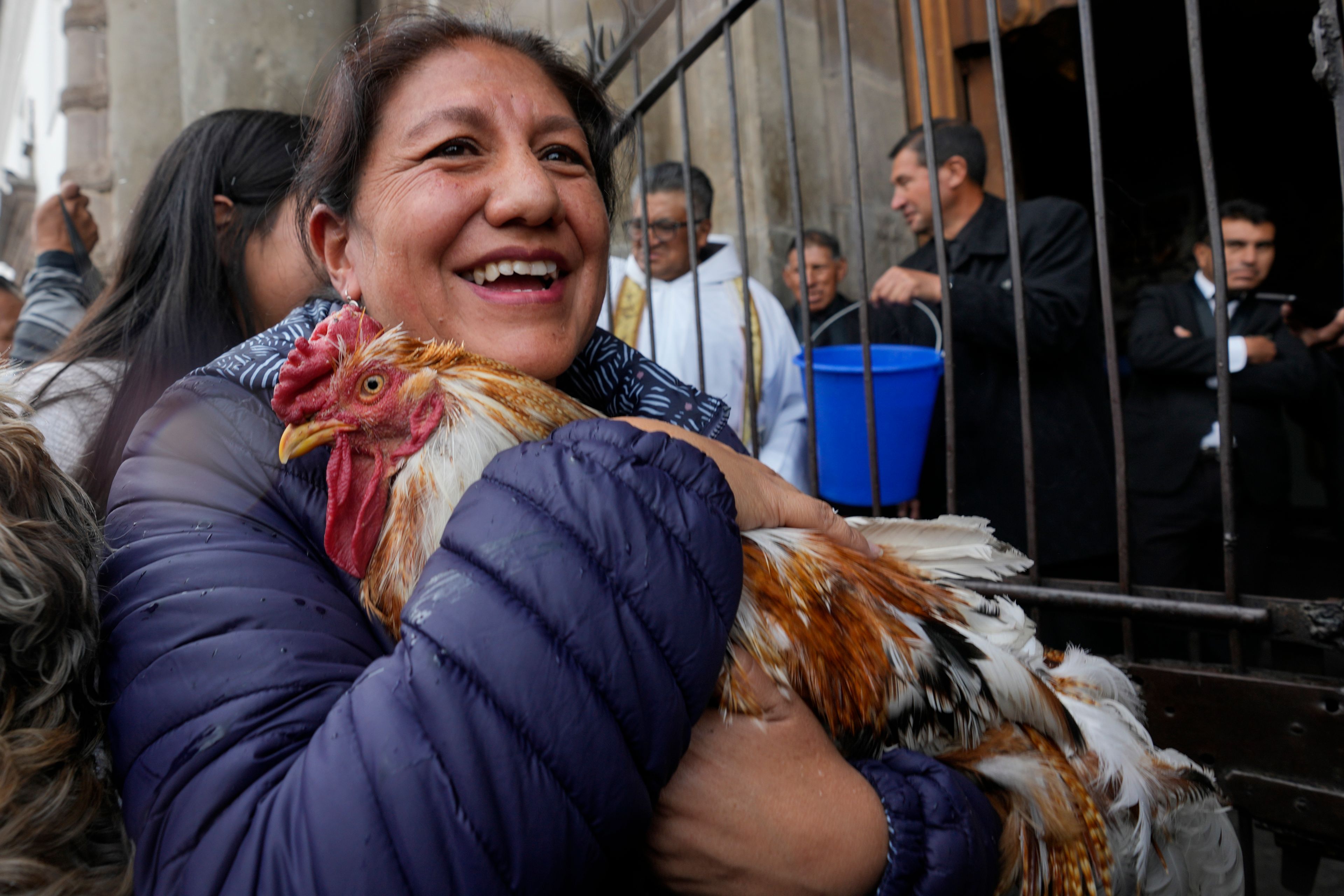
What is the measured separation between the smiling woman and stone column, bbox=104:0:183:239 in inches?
172

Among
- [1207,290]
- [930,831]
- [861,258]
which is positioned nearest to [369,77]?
[930,831]

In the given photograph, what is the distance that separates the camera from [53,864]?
2.49 ft

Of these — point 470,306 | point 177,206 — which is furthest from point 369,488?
point 177,206

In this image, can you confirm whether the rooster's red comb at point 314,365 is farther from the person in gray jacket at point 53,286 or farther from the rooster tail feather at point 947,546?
the person in gray jacket at point 53,286

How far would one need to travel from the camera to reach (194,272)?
1.95 m

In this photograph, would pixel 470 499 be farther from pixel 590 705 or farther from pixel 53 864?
pixel 53 864

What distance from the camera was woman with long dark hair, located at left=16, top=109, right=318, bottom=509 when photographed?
5.73 feet

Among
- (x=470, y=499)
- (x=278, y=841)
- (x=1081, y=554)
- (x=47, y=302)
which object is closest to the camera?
(x=278, y=841)

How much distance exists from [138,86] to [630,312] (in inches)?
134

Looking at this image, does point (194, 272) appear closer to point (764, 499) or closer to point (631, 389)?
point (631, 389)

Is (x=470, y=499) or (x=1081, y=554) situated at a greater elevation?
(x=470, y=499)

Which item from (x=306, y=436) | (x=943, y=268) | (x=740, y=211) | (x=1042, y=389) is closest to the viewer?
(x=306, y=436)

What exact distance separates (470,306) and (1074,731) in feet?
4.15

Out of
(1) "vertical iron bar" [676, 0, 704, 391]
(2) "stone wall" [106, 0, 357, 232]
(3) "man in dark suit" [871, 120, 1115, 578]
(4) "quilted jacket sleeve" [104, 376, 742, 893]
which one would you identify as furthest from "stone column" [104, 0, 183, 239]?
(4) "quilted jacket sleeve" [104, 376, 742, 893]
